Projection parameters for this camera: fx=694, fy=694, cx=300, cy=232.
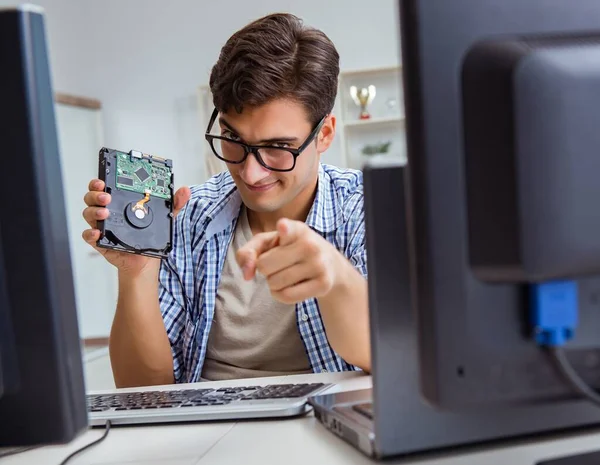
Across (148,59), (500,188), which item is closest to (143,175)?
(500,188)

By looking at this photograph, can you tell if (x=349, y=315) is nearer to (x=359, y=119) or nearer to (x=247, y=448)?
(x=247, y=448)

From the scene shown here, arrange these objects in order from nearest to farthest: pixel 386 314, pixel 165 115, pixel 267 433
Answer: pixel 386 314
pixel 267 433
pixel 165 115

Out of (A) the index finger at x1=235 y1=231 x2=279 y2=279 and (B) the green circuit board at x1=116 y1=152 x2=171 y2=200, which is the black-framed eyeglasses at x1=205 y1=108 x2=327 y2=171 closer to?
(B) the green circuit board at x1=116 y1=152 x2=171 y2=200

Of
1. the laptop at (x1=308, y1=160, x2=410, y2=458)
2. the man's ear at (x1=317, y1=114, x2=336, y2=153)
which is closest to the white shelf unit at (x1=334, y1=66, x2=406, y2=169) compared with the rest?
the man's ear at (x1=317, y1=114, x2=336, y2=153)

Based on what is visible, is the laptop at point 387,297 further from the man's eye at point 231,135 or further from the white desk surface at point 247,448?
the man's eye at point 231,135

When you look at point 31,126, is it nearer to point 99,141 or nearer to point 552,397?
point 552,397

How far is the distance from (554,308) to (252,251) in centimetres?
36

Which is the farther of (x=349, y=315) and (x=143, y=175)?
(x=143, y=175)

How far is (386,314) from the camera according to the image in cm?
60

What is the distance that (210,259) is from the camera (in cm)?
143

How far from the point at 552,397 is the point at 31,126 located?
0.43 meters

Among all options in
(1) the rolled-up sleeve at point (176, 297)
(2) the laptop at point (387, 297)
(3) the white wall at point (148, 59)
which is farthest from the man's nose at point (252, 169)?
(3) the white wall at point (148, 59)

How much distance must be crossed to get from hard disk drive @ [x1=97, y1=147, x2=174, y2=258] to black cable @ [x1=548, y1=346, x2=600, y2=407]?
2.61 ft

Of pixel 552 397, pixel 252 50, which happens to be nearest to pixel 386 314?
pixel 552 397
